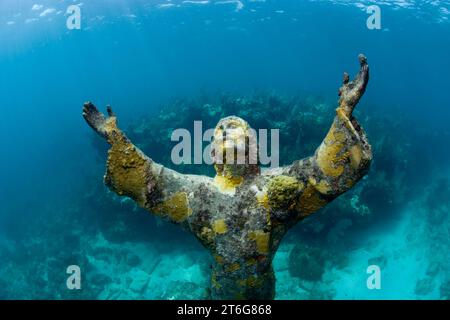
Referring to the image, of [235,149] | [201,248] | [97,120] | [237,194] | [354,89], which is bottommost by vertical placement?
[201,248]

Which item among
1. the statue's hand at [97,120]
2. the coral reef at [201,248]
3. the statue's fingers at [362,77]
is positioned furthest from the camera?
the coral reef at [201,248]

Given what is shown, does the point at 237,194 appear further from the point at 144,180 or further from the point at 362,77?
the point at 362,77

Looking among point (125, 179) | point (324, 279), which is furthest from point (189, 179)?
point (324, 279)

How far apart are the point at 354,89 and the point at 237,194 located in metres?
1.30

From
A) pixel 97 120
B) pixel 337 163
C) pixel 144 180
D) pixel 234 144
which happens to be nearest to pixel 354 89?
pixel 337 163

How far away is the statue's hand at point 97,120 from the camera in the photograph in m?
3.00

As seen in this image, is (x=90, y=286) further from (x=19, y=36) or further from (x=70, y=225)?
(x=19, y=36)

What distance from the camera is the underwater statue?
9.90 feet

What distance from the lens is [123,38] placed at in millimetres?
63250

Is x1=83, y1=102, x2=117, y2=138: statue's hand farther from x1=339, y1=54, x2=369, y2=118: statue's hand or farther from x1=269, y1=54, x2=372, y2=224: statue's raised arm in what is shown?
x1=339, y1=54, x2=369, y2=118: statue's hand

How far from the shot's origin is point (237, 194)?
3.12 meters

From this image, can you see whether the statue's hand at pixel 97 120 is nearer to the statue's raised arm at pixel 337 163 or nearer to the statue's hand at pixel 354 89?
the statue's raised arm at pixel 337 163

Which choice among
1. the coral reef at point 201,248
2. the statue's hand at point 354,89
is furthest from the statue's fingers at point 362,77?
the coral reef at point 201,248

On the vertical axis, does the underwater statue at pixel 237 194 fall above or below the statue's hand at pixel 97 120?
below
